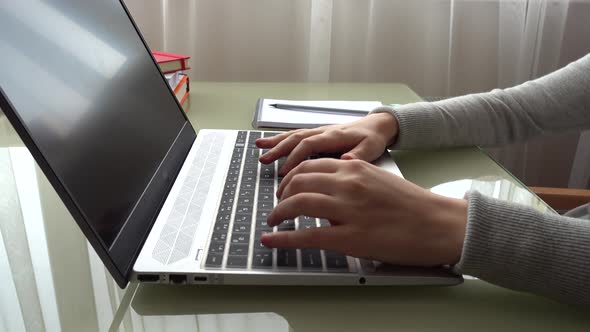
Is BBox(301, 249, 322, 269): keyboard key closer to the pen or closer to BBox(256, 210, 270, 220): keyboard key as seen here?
BBox(256, 210, 270, 220): keyboard key

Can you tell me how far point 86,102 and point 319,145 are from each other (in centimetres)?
28

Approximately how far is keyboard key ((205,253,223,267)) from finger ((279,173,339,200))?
90mm

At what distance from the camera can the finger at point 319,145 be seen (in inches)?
23.8

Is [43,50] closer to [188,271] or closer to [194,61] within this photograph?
[188,271]

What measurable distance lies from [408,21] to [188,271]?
3.65 ft

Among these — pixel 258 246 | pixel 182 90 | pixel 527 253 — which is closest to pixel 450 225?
pixel 527 253

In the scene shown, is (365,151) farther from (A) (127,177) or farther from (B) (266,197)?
(A) (127,177)

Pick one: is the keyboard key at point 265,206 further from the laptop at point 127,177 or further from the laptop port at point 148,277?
the laptop port at point 148,277

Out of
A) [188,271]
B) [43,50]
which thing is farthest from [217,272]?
[43,50]

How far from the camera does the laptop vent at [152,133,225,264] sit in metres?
0.42

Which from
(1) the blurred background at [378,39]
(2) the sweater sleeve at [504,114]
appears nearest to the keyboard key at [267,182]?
(2) the sweater sleeve at [504,114]

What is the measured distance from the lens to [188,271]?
39 cm

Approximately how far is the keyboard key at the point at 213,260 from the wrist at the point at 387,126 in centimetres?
34

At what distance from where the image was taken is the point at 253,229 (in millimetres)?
458
